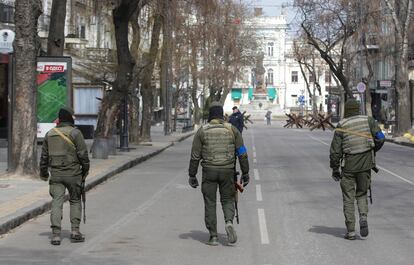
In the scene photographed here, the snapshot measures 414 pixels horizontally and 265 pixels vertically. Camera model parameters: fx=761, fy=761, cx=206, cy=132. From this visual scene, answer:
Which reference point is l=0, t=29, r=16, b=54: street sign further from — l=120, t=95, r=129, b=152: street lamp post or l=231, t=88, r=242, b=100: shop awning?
l=231, t=88, r=242, b=100: shop awning

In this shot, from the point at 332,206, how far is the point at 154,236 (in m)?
4.48

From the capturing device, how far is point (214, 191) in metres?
9.73

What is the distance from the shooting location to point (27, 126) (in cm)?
1684

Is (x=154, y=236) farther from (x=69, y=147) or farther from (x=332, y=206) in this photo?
(x=332, y=206)

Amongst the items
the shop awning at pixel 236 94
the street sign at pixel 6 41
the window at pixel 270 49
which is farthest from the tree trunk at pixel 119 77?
the shop awning at pixel 236 94

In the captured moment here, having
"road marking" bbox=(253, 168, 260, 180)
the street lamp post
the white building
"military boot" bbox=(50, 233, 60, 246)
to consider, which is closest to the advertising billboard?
"road marking" bbox=(253, 168, 260, 180)

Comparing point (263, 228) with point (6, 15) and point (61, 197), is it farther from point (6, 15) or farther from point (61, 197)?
point (6, 15)

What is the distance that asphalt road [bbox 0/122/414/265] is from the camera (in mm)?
9055

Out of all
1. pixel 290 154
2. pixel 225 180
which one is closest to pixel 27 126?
pixel 225 180

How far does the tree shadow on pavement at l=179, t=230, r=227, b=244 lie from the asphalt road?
0.01m

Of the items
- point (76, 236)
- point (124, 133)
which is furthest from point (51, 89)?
point (76, 236)

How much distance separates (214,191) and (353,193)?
1.97 meters

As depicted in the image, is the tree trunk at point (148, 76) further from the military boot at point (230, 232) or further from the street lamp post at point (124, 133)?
the military boot at point (230, 232)

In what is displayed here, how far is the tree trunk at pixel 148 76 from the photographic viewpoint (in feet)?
113
